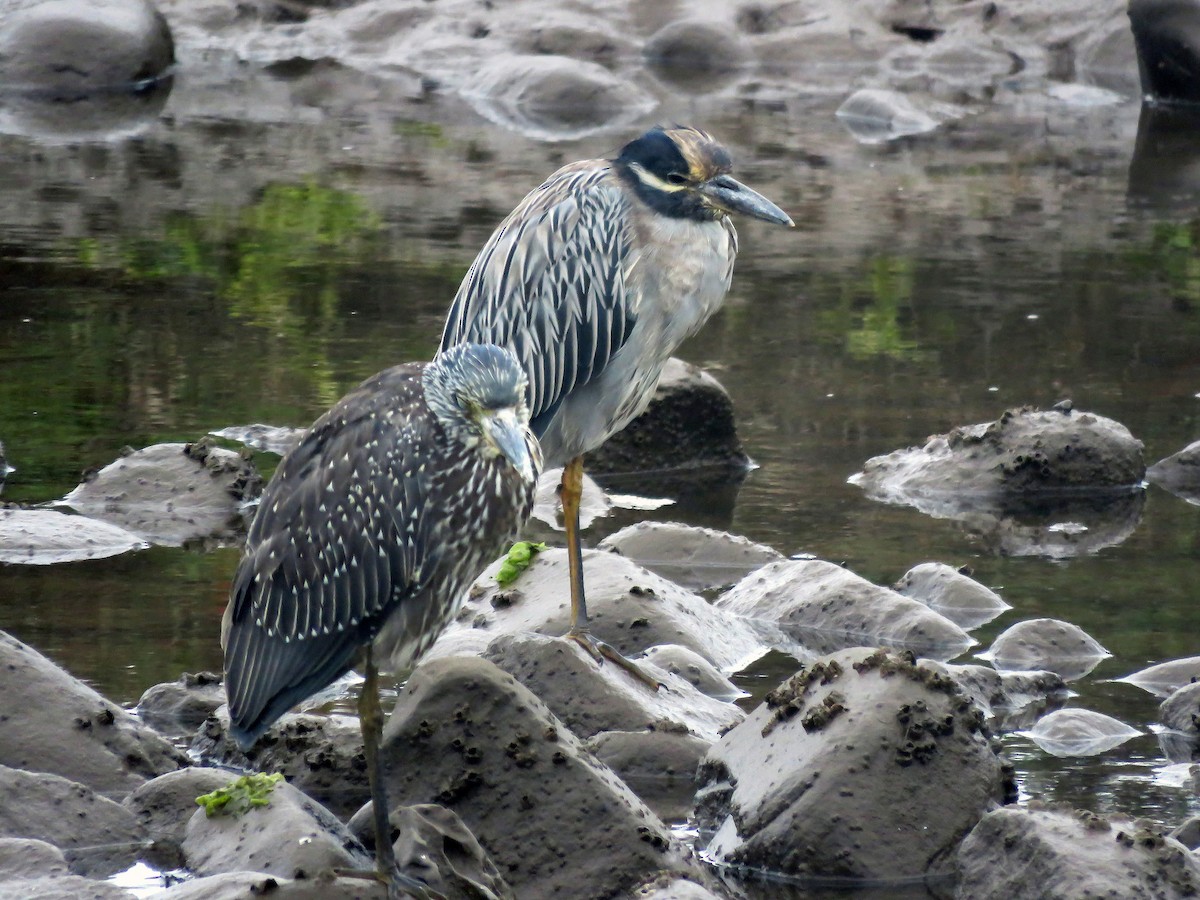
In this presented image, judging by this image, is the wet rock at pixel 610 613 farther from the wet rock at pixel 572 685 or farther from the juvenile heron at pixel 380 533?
the juvenile heron at pixel 380 533

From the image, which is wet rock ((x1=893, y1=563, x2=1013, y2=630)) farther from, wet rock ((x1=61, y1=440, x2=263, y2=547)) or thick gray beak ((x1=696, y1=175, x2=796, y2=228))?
wet rock ((x1=61, y1=440, x2=263, y2=547))

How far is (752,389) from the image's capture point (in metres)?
10.6

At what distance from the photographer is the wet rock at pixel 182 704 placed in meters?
6.19

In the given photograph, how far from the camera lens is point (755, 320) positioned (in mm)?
11961

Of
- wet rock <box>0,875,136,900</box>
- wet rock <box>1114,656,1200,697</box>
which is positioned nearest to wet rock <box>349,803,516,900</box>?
wet rock <box>0,875,136,900</box>

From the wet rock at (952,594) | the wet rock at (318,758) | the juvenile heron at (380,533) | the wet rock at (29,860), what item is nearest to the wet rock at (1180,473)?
the wet rock at (952,594)

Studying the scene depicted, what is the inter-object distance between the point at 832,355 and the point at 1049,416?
237 centimetres

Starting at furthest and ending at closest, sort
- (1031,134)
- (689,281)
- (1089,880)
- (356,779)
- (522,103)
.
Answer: (522,103)
(1031,134)
(689,281)
(356,779)
(1089,880)

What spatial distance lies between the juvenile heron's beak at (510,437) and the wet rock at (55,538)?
359 centimetres

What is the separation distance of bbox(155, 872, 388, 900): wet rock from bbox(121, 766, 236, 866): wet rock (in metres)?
0.61

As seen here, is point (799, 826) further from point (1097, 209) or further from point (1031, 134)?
point (1031, 134)

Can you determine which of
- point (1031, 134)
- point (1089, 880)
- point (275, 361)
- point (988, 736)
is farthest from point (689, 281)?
point (1031, 134)

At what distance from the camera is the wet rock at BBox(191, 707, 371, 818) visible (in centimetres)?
564

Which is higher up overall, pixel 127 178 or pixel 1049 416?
pixel 1049 416
